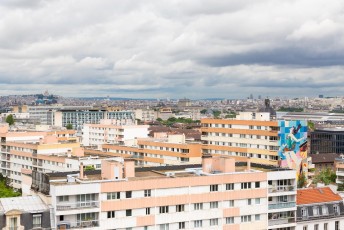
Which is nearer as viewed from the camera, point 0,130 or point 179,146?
point 179,146

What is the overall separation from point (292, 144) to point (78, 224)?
71.1 m

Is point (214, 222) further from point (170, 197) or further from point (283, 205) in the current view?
point (283, 205)

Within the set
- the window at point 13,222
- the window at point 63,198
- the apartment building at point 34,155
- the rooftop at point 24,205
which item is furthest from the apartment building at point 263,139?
the window at point 13,222

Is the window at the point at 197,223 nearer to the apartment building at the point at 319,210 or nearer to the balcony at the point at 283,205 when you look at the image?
the balcony at the point at 283,205

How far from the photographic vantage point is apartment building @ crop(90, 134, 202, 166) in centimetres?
11862

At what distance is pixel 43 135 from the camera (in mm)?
139125

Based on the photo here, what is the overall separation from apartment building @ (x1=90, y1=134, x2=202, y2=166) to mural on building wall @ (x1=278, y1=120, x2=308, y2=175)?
16559 millimetres

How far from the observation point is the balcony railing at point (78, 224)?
51175mm

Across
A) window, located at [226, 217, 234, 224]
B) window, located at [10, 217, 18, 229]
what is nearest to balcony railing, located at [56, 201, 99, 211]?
window, located at [10, 217, 18, 229]

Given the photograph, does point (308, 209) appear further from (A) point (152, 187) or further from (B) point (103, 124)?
(B) point (103, 124)

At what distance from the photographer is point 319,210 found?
62.7m

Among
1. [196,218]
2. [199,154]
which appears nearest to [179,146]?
[199,154]

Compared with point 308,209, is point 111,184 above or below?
above

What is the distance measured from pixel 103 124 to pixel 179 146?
5346cm
